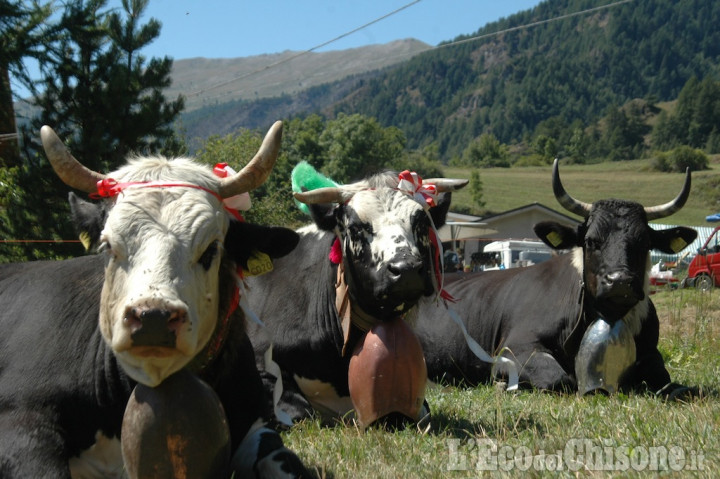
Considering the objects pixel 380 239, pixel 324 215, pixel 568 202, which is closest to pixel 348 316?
pixel 380 239

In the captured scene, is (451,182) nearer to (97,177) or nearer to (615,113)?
(97,177)

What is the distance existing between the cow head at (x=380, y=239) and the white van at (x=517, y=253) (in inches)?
933

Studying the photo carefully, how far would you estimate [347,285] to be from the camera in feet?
22.0

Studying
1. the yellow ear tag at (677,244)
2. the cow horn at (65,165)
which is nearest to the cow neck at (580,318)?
the yellow ear tag at (677,244)

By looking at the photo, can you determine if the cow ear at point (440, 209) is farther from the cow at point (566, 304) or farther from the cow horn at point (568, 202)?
the cow horn at point (568, 202)

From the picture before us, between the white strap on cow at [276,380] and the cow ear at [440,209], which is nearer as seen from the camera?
the white strap on cow at [276,380]

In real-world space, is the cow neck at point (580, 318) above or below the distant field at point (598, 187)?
above

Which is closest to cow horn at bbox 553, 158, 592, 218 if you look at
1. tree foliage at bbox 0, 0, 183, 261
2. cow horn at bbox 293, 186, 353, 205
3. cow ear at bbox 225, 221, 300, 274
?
cow horn at bbox 293, 186, 353, 205

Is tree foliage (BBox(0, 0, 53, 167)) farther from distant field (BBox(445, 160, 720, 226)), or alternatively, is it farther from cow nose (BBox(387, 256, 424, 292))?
distant field (BBox(445, 160, 720, 226))

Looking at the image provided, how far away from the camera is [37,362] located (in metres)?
4.53

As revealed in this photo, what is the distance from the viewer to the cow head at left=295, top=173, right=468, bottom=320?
605 cm

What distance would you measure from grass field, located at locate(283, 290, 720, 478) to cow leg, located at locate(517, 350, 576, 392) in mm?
725

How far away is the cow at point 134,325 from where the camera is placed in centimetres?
390

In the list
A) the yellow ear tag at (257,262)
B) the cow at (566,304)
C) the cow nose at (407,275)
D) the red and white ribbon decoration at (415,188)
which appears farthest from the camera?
the cow at (566,304)
